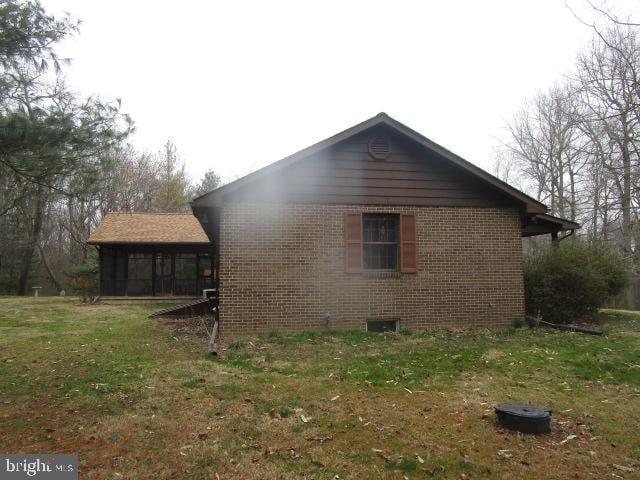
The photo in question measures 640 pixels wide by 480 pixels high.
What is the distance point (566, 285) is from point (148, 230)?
18886 mm

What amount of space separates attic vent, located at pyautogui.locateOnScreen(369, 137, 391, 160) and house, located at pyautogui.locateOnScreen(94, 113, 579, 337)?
0.08 feet

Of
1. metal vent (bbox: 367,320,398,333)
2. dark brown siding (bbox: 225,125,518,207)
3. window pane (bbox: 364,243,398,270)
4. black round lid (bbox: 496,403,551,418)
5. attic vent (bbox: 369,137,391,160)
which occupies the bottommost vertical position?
black round lid (bbox: 496,403,551,418)

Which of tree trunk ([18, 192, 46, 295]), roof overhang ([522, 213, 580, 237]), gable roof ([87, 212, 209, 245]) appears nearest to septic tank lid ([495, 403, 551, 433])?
roof overhang ([522, 213, 580, 237])

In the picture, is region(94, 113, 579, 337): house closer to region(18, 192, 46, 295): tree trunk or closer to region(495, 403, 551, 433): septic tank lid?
region(495, 403, 551, 433): septic tank lid

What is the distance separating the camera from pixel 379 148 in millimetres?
11078

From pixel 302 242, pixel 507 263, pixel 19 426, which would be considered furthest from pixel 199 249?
pixel 19 426

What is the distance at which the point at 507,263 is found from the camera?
11.5 meters

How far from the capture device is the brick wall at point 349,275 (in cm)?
1025

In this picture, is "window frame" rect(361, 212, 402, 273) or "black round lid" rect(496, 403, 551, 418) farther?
"window frame" rect(361, 212, 402, 273)

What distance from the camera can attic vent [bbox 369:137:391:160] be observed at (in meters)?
11.0

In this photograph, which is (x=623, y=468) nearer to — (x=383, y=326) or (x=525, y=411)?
(x=525, y=411)

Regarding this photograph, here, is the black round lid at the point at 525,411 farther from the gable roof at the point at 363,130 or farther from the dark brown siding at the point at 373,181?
the gable roof at the point at 363,130

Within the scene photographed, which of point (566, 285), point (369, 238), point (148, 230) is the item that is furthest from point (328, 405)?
point (148, 230)

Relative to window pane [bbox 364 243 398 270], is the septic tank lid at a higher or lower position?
lower
